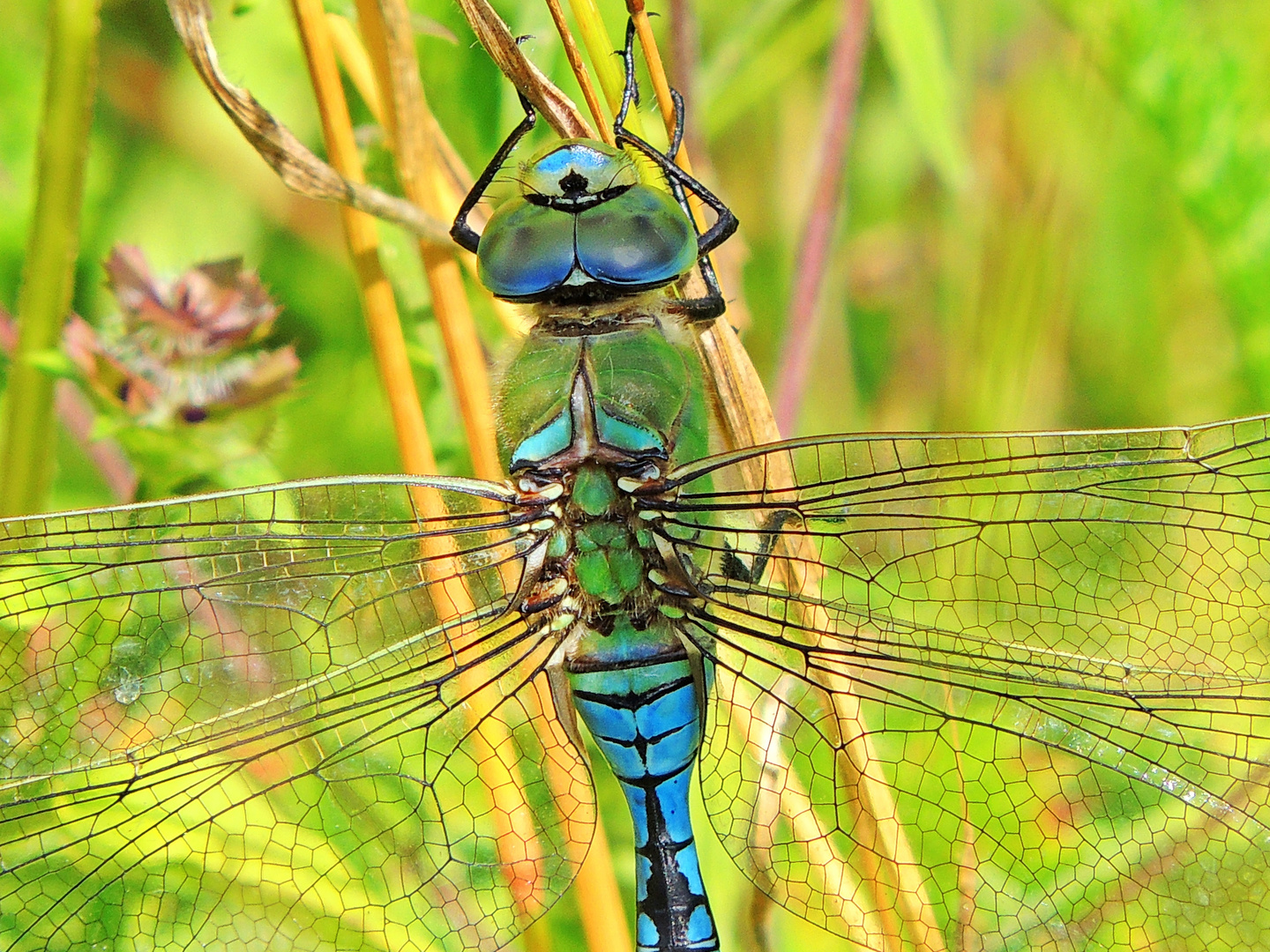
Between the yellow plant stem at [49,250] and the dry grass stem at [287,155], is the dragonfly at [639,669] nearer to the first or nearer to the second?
the dry grass stem at [287,155]

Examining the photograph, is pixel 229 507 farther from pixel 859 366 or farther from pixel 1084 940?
pixel 859 366

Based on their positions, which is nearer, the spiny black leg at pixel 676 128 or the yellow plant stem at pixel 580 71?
the yellow plant stem at pixel 580 71

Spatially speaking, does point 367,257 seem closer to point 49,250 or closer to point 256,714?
point 49,250

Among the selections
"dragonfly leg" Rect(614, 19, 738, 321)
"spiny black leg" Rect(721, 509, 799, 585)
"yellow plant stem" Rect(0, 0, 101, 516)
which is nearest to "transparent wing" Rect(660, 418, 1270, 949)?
"spiny black leg" Rect(721, 509, 799, 585)

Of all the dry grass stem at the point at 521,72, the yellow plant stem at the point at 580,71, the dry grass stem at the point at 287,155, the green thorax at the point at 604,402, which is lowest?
the green thorax at the point at 604,402

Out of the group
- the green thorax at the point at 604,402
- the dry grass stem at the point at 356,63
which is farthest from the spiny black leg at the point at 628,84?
the dry grass stem at the point at 356,63

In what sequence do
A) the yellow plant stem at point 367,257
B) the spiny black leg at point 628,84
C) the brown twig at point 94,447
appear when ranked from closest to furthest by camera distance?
1. the spiny black leg at point 628,84
2. the yellow plant stem at point 367,257
3. the brown twig at point 94,447

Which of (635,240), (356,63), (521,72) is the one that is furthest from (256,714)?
(356,63)

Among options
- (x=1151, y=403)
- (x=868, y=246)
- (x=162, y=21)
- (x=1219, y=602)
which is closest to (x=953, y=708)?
(x=1219, y=602)
